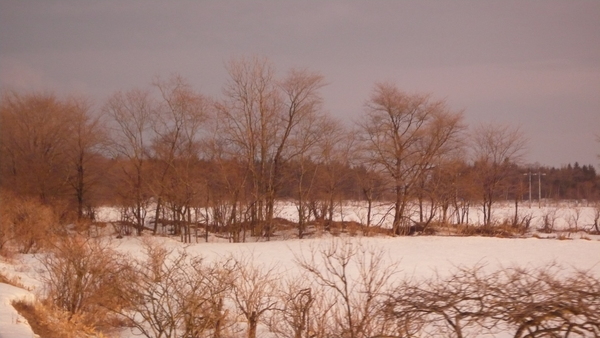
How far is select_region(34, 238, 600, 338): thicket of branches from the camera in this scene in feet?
25.4

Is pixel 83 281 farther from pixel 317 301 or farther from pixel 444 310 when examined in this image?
pixel 444 310

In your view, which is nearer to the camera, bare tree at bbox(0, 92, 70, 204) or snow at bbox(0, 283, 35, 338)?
snow at bbox(0, 283, 35, 338)

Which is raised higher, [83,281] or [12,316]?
[83,281]

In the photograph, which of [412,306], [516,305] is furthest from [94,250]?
[516,305]

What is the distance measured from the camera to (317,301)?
11336mm

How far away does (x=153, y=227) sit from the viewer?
1628 inches

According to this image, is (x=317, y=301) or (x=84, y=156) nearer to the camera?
(x=317, y=301)

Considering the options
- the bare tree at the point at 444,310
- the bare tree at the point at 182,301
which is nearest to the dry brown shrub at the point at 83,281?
the bare tree at the point at 182,301

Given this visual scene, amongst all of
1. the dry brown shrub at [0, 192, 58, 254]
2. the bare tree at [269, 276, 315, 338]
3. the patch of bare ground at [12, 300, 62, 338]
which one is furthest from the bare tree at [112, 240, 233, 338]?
the dry brown shrub at [0, 192, 58, 254]

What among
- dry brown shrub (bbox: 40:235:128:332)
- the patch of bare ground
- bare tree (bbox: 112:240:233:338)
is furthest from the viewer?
dry brown shrub (bbox: 40:235:128:332)

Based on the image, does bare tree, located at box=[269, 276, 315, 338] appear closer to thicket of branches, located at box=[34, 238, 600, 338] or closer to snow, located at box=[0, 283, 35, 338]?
thicket of branches, located at box=[34, 238, 600, 338]

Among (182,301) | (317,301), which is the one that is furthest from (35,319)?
(317,301)

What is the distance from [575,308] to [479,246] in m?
23.4

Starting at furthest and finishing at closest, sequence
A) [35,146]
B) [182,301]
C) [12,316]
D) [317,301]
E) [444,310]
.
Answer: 1. [35,146]
2. [317,301]
3. [12,316]
4. [182,301]
5. [444,310]
